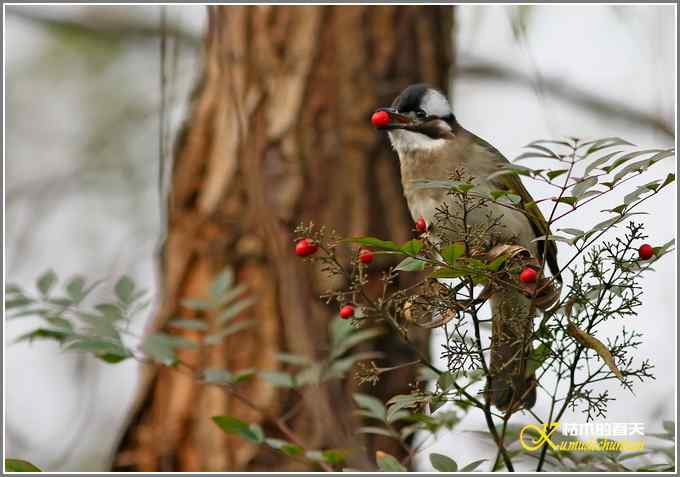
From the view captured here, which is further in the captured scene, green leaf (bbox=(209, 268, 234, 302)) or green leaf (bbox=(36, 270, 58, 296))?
green leaf (bbox=(209, 268, 234, 302))

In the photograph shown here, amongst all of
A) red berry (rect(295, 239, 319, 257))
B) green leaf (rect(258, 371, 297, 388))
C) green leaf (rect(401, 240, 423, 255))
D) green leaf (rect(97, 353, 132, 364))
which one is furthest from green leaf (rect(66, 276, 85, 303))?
green leaf (rect(401, 240, 423, 255))

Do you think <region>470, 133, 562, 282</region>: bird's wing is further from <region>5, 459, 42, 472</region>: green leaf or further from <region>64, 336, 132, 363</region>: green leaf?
<region>5, 459, 42, 472</region>: green leaf

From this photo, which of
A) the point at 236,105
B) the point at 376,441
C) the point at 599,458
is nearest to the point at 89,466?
the point at 376,441

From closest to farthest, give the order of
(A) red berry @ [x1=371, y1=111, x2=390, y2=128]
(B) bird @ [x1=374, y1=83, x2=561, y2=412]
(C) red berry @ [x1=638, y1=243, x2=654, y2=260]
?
1. (C) red berry @ [x1=638, y1=243, x2=654, y2=260]
2. (A) red berry @ [x1=371, y1=111, x2=390, y2=128]
3. (B) bird @ [x1=374, y1=83, x2=561, y2=412]

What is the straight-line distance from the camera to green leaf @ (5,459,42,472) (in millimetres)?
1739

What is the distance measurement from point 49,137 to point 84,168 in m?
0.47

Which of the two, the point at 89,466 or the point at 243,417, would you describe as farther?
the point at 89,466

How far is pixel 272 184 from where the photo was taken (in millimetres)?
3406

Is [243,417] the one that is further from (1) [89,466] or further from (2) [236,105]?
(1) [89,466]

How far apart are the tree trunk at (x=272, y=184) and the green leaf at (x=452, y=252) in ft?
6.22

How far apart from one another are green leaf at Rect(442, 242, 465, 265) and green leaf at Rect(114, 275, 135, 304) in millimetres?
1238

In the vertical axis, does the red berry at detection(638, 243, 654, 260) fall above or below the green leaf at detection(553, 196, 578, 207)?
below

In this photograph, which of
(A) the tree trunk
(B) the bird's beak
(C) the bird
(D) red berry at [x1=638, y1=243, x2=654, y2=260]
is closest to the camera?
(D) red berry at [x1=638, y1=243, x2=654, y2=260]

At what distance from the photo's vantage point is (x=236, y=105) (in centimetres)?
227
